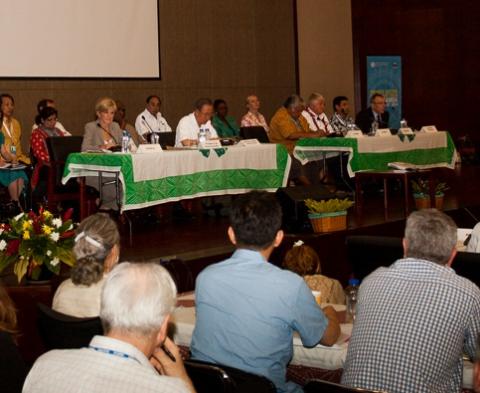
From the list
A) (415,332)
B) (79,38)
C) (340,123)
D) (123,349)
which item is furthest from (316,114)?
(123,349)

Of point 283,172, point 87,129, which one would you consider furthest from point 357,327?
point 283,172

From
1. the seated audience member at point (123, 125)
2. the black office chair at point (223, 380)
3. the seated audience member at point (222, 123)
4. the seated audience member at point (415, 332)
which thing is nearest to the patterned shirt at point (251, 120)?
the seated audience member at point (222, 123)

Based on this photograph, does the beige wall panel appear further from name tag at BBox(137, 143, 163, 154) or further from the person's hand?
the person's hand

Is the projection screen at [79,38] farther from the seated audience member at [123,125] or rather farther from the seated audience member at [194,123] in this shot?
the seated audience member at [194,123]

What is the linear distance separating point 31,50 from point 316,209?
13.9ft

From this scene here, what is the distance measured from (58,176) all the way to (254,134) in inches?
108

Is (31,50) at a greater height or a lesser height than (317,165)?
greater

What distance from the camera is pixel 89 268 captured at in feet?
11.0

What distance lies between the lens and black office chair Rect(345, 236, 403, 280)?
15.0 feet

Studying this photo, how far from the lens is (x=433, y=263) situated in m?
2.68

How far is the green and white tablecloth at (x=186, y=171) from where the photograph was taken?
278 inches

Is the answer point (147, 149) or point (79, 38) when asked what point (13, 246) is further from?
point (79, 38)

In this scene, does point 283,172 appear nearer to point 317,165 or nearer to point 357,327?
point 317,165

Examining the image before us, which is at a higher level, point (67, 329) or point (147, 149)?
point (147, 149)
